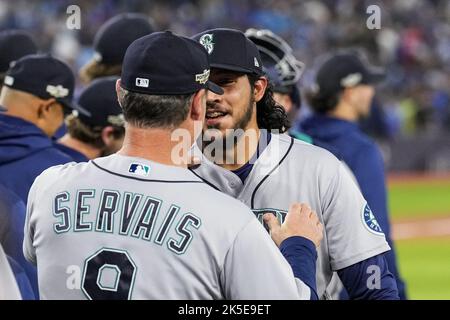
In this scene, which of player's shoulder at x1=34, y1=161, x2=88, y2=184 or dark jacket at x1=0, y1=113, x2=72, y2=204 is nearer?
player's shoulder at x1=34, y1=161, x2=88, y2=184

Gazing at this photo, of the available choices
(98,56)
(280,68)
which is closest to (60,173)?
(280,68)

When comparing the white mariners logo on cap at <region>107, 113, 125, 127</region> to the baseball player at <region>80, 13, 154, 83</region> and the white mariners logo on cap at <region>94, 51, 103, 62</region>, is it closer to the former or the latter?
the baseball player at <region>80, 13, 154, 83</region>

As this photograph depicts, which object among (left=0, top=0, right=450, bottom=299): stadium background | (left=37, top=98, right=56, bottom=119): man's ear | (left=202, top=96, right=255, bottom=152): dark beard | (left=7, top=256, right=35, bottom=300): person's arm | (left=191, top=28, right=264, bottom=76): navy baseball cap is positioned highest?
(left=0, top=0, right=450, bottom=299): stadium background

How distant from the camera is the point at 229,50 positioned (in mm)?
3641

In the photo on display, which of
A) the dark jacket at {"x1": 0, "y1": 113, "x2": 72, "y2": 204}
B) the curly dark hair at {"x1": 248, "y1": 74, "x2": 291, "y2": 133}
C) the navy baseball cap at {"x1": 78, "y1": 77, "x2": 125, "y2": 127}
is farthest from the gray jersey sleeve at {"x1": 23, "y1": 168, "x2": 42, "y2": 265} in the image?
the navy baseball cap at {"x1": 78, "y1": 77, "x2": 125, "y2": 127}

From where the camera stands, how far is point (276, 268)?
2.74 metres

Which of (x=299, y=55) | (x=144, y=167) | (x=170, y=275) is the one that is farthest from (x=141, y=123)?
(x=299, y=55)

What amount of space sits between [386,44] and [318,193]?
70.1 feet

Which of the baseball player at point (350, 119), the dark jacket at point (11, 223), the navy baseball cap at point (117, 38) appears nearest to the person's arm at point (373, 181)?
the baseball player at point (350, 119)

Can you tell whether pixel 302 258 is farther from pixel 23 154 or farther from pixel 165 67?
pixel 23 154

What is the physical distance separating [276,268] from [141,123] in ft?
1.91

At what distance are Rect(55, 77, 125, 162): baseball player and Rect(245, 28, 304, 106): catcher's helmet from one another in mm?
775

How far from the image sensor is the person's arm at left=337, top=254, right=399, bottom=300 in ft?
11.4

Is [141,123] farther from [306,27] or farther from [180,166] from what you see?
[306,27]
